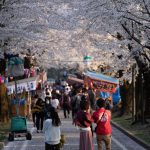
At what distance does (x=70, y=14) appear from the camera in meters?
24.9

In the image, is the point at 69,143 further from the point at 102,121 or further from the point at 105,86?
the point at 105,86

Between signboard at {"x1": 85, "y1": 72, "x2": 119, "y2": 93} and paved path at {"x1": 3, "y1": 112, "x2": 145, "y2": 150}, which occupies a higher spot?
signboard at {"x1": 85, "y1": 72, "x2": 119, "y2": 93}

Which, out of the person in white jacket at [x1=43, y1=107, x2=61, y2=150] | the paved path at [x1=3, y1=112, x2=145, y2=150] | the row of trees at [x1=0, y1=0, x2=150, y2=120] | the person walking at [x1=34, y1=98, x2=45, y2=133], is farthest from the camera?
the person walking at [x1=34, y1=98, x2=45, y2=133]

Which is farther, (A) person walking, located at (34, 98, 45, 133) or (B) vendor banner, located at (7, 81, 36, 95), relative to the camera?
(B) vendor banner, located at (7, 81, 36, 95)

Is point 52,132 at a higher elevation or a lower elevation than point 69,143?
higher

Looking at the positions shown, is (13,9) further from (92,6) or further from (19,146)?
(19,146)

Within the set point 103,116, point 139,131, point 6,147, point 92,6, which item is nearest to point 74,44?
point 139,131

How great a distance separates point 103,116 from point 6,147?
5326 mm

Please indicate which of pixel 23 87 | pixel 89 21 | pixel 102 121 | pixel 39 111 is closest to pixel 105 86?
pixel 23 87

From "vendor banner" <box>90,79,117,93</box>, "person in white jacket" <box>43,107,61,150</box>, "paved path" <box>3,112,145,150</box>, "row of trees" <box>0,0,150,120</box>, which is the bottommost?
"paved path" <box>3,112,145,150</box>

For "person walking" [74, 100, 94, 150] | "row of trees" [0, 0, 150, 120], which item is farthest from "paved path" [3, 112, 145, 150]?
"person walking" [74, 100, 94, 150]

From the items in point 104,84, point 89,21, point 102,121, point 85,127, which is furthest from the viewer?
point 104,84

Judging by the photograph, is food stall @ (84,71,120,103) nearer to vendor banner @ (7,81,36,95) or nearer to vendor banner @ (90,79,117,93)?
vendor banner @ (90,79,117,93)

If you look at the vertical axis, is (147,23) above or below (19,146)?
above
